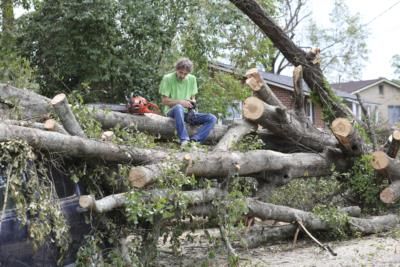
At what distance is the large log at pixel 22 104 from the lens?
20.7ft

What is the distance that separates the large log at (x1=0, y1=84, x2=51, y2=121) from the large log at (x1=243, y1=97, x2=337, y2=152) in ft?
10.2

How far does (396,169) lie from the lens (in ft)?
31.8

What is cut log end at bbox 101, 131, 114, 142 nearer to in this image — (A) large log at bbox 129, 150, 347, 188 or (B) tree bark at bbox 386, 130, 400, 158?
(A) large log at bbox 129, 150, 347, 188

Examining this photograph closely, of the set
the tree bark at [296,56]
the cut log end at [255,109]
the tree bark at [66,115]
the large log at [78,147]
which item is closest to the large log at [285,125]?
the cut log end at [255,109]

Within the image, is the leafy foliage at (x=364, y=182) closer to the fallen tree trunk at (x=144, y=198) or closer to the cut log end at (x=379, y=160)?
the cut log end at (x=379, y=160)

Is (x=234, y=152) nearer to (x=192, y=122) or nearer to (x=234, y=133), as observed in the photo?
(x=234, y=133)

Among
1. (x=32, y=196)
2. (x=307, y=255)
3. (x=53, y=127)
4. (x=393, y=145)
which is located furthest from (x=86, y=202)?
(x=393, y=145)

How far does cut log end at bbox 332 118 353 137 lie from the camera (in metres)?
9.23

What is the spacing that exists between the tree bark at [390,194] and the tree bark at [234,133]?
2436mm

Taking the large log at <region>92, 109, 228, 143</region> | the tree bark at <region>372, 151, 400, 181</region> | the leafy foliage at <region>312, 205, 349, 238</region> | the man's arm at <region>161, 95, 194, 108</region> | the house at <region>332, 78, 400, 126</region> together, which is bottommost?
the leafy foliage at <region>312, 205, 349, 238</region>

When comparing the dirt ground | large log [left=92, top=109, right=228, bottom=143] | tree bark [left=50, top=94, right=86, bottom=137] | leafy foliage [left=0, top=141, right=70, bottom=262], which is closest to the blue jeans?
large log [left=92, top=109, right=228, bottom=143]

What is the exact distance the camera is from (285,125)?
9367 millimetres

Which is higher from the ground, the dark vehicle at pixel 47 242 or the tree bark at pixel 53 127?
the tree bark at pixel 53 127

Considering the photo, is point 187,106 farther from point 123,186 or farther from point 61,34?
point 61,34
